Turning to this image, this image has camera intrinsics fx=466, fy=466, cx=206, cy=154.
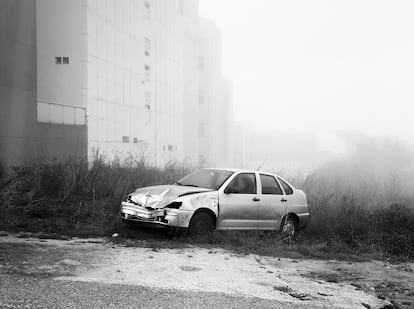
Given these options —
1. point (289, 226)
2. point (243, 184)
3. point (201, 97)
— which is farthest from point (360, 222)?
point (201, 97)

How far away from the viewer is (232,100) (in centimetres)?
5678

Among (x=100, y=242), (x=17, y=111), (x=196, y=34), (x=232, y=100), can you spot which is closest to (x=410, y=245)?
(x=100, y=242)

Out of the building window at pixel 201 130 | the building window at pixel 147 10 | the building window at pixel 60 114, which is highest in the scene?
the building window at pixel 147 10

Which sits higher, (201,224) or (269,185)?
(269,185)

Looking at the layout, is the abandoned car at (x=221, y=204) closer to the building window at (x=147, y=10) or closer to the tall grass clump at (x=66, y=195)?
the tall grass clump at (x=66, y=195)

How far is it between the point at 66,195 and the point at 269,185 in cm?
592

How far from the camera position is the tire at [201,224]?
30.9 feet

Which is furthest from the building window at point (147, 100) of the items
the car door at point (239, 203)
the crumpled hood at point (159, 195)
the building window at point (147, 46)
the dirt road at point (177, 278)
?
the dirt road at point (177, 278)

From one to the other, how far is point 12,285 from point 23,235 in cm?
402

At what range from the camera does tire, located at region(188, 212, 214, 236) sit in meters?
9.42

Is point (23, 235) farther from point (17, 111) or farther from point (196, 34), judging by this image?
point (196, 34)

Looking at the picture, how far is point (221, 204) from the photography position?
32.3 ft

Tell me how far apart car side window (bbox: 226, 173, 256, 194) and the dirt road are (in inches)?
67.6

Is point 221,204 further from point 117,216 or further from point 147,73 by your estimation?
point 147,73
